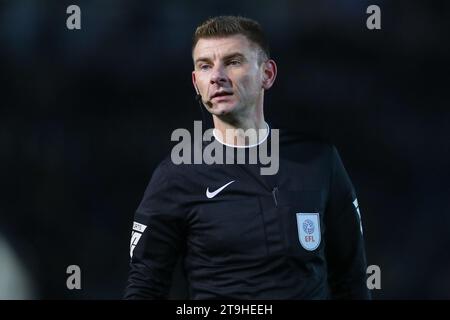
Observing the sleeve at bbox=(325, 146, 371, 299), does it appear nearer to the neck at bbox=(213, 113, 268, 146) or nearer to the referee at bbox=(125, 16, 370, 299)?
the referee at bbox=(125, 16, 370, 299)

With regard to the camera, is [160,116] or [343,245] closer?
[343,245]

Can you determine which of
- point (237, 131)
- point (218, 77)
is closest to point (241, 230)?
point (237, 131)

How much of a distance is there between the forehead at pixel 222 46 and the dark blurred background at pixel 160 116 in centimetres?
99

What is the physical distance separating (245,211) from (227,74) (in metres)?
0.42

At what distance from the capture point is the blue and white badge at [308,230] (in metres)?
2.06

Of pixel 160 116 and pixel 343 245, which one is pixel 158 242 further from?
pixel 160 116

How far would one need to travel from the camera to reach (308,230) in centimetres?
208

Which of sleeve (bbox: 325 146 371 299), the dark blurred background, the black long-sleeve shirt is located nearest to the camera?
the black long-sleeve shirt

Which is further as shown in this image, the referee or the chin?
the chin

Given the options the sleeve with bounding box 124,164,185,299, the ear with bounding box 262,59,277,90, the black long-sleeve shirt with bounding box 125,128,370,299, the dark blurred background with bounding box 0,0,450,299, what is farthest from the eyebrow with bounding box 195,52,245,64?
the dark blurred background with bounding box 0,0,450,299

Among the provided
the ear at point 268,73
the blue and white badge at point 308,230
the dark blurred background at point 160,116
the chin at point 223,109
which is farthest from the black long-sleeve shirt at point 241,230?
the dark blurred background at point 160,116

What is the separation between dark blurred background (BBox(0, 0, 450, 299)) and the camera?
3.26 m

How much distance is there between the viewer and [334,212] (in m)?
2.25
